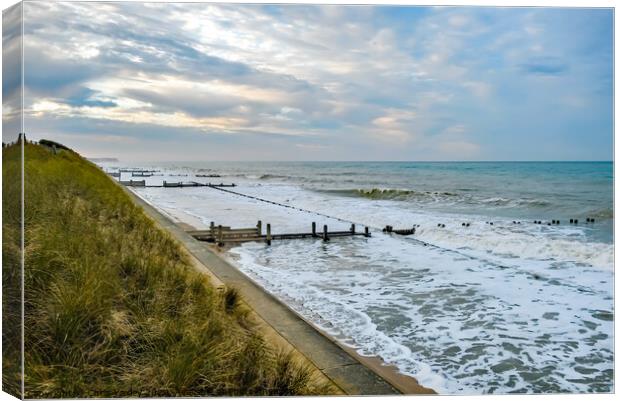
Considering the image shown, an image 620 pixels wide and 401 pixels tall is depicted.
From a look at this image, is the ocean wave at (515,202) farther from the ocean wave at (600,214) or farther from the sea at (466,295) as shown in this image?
the sea at (466,295)

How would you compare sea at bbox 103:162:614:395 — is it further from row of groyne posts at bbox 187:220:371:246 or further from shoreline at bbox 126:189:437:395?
row of groyne posts at bbox 187:220:371:246

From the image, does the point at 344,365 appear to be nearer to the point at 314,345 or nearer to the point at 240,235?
the point at 314,345

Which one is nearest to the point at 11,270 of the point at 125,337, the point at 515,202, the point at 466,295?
the point at 125,337

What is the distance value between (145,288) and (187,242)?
20.6 ft

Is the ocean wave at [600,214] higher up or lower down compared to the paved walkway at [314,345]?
higher up

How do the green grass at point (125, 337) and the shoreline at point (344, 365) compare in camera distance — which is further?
the shoreline at point (344, 365)

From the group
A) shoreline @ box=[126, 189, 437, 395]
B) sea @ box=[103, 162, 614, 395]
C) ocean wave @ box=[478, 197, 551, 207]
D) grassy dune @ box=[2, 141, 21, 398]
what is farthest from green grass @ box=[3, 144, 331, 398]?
ocean wave @ box=[478, 197, 551, 207]

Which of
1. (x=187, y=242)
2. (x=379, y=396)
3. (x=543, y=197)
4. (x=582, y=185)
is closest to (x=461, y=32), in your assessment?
(x=379, y=396)

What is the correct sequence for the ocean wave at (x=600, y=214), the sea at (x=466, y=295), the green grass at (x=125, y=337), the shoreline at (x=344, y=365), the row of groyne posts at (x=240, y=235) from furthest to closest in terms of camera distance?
the ocean wave at (x=600, y=214), the row of groyne posts at (x=240, y=235), the sea at (x=466, y=295), the shoreline at (x=344, y=365), the green grass at (x=125, y=337)

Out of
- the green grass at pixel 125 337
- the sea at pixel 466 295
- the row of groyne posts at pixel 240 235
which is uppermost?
the green grass at pixel 125 337

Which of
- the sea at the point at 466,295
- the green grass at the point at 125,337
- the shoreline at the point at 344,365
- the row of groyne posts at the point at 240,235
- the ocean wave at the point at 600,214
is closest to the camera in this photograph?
the green grass at the point at 125,337

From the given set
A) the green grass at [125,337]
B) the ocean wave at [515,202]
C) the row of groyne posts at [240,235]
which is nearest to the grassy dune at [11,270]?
the green grass at [125,337]

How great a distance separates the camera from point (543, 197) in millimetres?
30297

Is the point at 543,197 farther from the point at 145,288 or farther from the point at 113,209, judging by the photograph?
the point at 145,288
